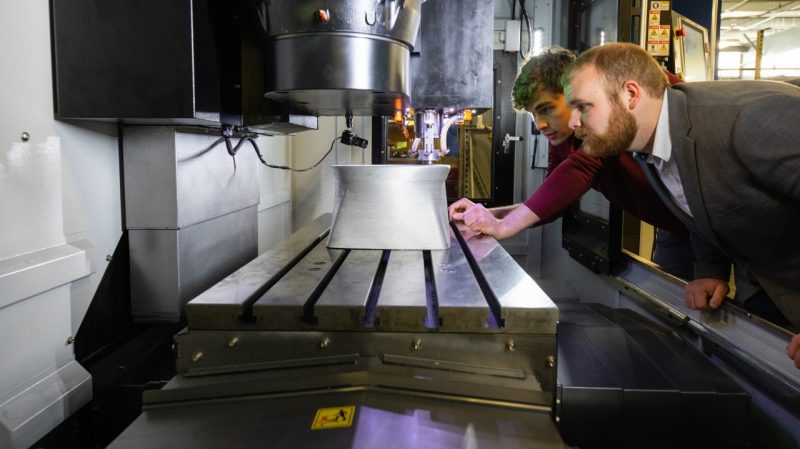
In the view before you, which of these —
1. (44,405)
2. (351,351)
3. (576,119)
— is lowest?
(44,405)

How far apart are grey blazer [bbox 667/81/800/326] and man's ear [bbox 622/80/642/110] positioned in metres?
0.07

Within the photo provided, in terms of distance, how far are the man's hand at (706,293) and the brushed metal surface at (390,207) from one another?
2.66ft

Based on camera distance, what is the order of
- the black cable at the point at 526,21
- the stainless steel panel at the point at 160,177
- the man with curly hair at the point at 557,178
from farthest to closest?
the black cable at the point at 526,21, the man with curly hair at the point at 557,178, the stainless steel panel at the point at 160,177

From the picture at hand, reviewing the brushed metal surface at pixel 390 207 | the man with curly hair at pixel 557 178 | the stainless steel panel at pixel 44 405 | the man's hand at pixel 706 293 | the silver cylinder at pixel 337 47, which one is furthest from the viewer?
the man with curly hair at pixel 557 178

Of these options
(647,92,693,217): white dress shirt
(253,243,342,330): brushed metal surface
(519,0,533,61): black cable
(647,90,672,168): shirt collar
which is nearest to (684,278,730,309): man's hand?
(647,92,693,217): white dress shirt

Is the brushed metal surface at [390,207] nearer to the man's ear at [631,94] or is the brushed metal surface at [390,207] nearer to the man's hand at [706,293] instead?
the man's ear at [631,94]

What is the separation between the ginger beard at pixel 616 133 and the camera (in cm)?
127

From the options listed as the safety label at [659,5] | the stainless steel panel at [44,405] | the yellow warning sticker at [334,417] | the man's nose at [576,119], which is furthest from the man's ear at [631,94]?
the safety label at [659,5]

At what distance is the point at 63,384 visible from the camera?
937 mm

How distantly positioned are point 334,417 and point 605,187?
1.41 meters

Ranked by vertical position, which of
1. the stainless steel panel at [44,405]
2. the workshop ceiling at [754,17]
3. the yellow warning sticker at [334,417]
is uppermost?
the workshop ceiling at [754,17]

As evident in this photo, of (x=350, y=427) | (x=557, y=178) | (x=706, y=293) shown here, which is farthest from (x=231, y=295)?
A: (x=706, y=293)

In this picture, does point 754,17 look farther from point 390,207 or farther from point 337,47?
point 337,47

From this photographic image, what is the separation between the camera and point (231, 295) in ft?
2.91
